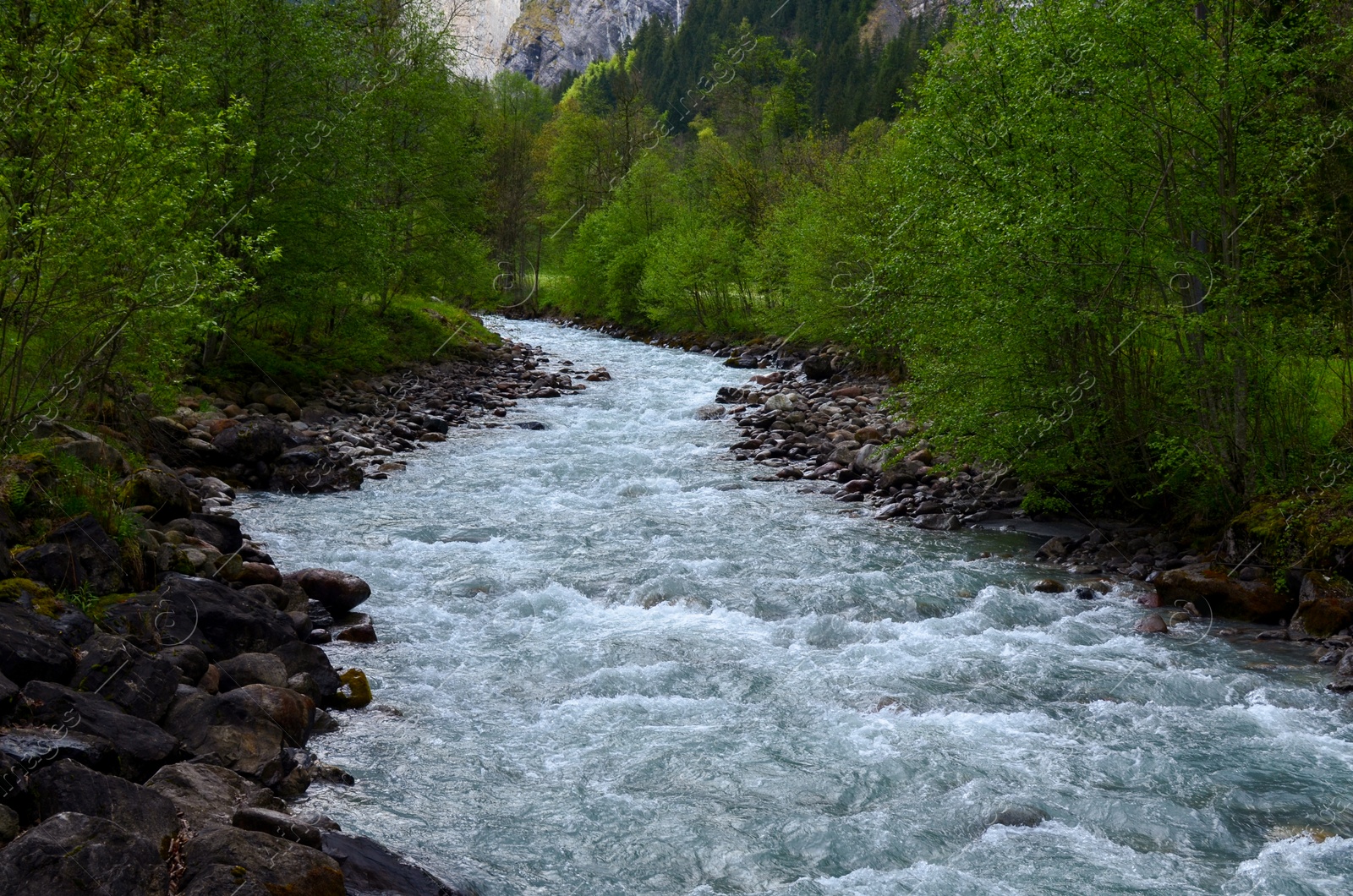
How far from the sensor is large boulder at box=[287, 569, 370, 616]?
1195 centimetres

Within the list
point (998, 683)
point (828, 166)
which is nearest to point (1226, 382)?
point (998, 683)

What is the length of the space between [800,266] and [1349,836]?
1051 inches

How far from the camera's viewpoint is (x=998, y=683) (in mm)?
10266

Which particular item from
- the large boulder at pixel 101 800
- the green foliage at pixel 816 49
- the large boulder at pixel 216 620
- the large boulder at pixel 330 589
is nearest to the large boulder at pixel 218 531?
the large boulder at pixel 330 589

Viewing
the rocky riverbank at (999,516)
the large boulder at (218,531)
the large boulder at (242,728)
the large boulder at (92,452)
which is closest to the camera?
the large boulder at (242,728)

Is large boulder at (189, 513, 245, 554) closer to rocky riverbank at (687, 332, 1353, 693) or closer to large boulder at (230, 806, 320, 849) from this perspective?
large boulder at (230, 806, 320, 849)

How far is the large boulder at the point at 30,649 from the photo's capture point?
23.5ft

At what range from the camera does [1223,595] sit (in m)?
12.1

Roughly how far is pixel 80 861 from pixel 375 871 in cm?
167

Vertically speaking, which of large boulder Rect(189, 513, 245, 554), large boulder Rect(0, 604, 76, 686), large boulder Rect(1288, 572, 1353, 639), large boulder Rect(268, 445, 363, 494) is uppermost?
large boulder Rect(1288, 572, 1353, 639)

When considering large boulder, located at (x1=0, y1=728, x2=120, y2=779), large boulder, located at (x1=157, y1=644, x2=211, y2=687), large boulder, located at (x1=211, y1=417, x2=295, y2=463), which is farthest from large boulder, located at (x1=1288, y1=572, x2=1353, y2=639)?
large boulder, located at (x1=211, y1=417, x2=295, y2=463)

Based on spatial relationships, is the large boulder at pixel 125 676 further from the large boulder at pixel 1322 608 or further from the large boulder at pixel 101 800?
the large boulder at pixel 1322 608

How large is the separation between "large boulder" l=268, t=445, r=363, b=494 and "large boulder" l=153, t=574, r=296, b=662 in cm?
825

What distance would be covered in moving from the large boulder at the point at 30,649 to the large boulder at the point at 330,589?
4099mm
